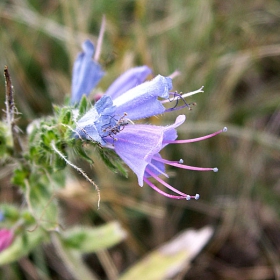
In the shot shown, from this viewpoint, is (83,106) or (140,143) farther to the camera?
(83,106)

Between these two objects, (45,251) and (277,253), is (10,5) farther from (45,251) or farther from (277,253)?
(277,253)

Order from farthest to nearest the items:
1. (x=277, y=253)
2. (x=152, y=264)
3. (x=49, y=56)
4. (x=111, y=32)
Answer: (x=49, y=56) → (x=111, y=32) → (x=277, y=253) → (x=152, y=264)

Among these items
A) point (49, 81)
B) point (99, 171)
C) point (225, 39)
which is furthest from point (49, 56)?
point (225, 39)

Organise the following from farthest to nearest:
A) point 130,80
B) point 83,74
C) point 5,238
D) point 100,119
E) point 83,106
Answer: point 5,238 → point 83,74 → point 130,80 → point 83,106 → point 100,119

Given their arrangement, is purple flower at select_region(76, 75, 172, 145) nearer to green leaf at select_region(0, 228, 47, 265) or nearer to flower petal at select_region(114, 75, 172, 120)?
flower petal at select_region(114, 75, 172, 120)

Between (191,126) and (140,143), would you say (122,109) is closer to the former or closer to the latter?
(140,143)

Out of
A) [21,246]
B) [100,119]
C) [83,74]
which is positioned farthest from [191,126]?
[100,119]

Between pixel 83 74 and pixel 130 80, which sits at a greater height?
pixel 83 74
